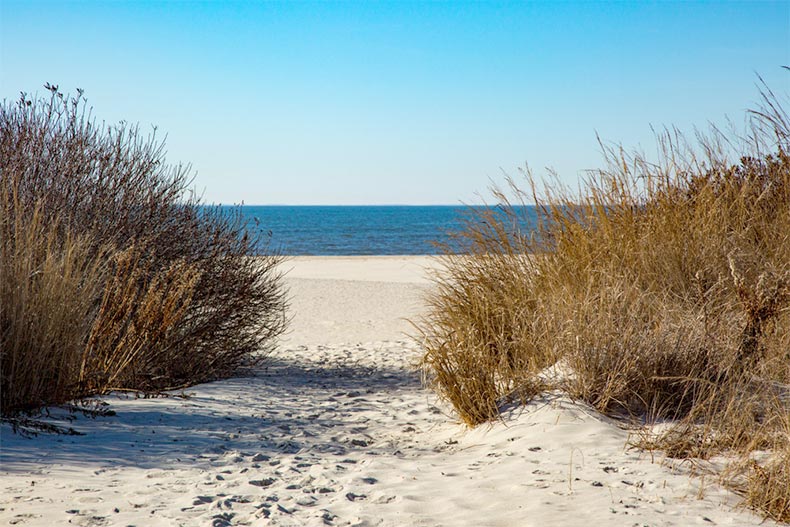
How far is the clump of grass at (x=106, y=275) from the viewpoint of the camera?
193 inches

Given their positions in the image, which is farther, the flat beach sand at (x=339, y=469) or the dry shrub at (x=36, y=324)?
the dry shrub at (x=36, y=324)

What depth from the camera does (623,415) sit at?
4707 millimetres

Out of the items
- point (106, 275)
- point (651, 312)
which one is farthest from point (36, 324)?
Answer: point (651, 312)

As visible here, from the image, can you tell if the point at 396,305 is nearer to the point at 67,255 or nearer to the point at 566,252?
the point at 566,252

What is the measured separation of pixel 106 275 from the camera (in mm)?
6270

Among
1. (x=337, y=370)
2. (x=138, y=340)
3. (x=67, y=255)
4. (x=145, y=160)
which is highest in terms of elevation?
(x=145, y=160)

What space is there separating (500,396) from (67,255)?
3.25 m

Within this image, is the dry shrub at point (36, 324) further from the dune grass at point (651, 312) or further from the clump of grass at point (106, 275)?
the dune grass at point (651, 312)

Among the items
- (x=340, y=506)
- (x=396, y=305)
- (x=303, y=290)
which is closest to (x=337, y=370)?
(x=340, y=506)

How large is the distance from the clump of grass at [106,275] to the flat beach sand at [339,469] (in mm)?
416

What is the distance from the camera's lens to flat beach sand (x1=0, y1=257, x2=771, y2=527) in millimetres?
3400

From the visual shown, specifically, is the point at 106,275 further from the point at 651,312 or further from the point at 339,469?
the point at 651,312

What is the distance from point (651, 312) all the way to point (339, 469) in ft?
8.76

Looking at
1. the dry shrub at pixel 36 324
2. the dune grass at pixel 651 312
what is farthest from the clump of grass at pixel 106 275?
the dune grass at pixel 651 312
